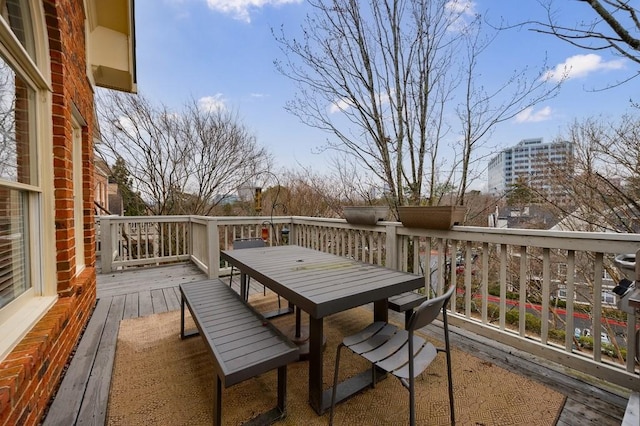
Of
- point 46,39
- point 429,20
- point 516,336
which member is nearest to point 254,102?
point 429,20

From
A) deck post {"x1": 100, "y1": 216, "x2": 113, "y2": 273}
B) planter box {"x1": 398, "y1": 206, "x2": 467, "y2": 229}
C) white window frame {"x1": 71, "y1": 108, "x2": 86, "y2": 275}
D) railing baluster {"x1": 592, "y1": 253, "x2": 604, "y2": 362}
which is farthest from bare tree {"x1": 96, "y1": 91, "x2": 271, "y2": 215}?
railing baluster {"x1": 592, "y1": 253, "x2": 604, "y2": 362}

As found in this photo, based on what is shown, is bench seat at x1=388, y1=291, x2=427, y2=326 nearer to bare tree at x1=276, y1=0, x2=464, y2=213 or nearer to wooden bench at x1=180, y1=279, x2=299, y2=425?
wooden bench at x1=180, y1=279, x2=299, y2=425

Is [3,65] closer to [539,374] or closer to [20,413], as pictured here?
[20,413]

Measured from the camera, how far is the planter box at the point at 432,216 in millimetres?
2557

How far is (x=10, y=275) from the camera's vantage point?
1.58 m

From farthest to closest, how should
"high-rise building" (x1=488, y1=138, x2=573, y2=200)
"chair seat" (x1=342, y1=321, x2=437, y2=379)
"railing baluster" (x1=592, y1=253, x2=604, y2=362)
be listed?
"high-rise building" (x1=488, y1=138, x2=573, y2=200) → "railing baluster" (x1=592, y1=253, x2=604, y2=362) → "chair seat" (x1=342, y1=321, x2=437, y2=379)

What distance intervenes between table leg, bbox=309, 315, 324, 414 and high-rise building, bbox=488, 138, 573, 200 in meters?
4.51

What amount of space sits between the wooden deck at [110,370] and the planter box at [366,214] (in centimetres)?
110

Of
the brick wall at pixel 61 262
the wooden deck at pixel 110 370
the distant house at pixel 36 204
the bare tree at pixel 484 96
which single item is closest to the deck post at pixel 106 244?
the wooden deck at pixel 110 370

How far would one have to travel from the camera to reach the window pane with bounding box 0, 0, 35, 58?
5.02 feet

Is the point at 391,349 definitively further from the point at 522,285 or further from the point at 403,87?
the point at 403,87

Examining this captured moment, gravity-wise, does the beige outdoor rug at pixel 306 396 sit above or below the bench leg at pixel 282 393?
below

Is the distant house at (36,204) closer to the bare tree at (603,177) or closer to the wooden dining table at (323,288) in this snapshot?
the wooden dining table at (323,288)

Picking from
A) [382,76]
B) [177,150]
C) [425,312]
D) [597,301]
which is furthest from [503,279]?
[177,150]
